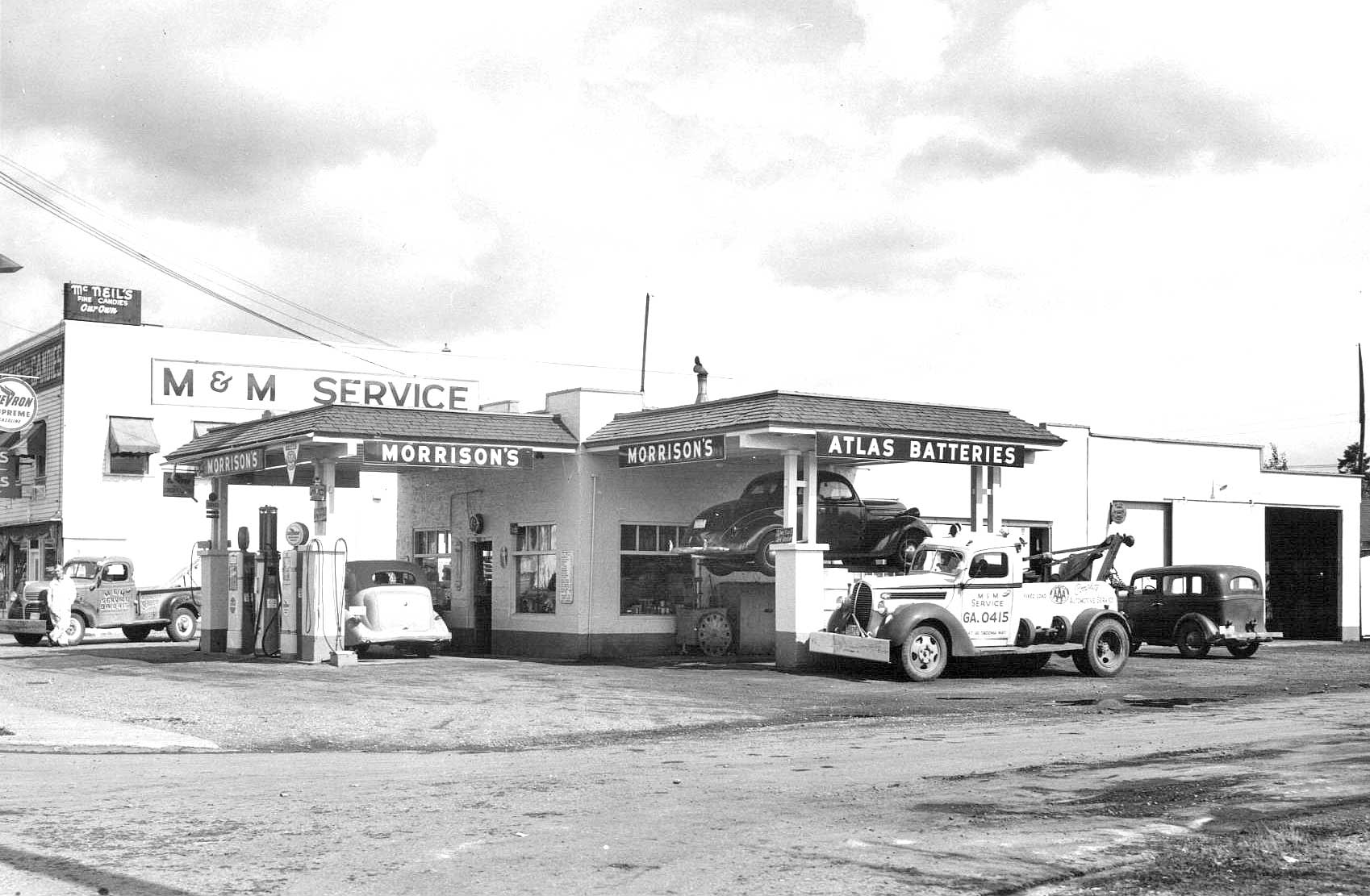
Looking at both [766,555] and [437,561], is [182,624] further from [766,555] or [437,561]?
[766,555]

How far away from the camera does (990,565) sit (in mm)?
22391

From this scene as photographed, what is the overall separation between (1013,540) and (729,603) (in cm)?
692

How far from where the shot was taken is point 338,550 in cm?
2516

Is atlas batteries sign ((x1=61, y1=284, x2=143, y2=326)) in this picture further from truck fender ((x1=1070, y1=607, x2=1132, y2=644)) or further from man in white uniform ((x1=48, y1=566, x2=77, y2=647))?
truck fender ((x1=1070, y1=607, x2=1132, y2=644))

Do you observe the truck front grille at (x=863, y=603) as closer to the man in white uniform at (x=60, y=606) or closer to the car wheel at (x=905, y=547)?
the car wheel at (x=905, y=547)

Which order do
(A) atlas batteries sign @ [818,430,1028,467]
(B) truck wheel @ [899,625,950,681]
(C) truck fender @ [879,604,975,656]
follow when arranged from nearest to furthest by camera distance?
(C) truck fender @ [879,604,975,656], (B) truck wheel @ [899,625,950,681], (A) atlas batteries sign @ [818,430,1028,467]

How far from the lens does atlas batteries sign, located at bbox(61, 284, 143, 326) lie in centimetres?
4353

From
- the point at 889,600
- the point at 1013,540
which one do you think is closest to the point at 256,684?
the point at 889,600

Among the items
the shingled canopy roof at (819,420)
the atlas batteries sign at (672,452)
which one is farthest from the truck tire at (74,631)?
the atlas batteries sign at (672,452)

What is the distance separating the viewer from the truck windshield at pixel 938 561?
2233 cm

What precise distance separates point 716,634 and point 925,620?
6.33 m

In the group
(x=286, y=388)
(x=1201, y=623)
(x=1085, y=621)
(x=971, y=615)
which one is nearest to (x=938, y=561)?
(x=971, y=615)

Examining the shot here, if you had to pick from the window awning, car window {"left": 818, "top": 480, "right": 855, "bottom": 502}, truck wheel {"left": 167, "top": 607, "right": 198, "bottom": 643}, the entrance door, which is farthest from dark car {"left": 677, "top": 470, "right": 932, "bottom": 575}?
the window awning

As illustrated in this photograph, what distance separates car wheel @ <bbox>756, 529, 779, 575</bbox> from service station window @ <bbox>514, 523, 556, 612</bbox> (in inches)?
190
